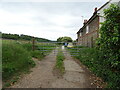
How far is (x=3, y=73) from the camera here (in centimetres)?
373

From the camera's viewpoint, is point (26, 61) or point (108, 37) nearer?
point (108, 37)

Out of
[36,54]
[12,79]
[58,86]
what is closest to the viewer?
[58,86]

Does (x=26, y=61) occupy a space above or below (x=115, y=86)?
above

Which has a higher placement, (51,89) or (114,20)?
(114,20)

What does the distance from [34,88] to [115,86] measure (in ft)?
9.00

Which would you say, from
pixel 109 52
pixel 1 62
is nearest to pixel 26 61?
pixel 1 62

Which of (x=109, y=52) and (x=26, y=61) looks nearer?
(x=109, y=52)

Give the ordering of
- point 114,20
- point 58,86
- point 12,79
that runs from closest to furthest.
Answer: point 114,20, point 58,86, point 12,79

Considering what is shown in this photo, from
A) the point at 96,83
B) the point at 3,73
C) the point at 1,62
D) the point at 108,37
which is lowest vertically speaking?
the point at 96,83

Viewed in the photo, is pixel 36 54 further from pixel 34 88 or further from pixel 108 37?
pixel 108 37

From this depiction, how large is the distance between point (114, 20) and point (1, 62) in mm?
5115

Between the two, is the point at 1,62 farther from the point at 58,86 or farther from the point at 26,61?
the point at 58,86

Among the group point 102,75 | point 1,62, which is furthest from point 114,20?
point 1,62

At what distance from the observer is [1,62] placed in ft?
14.3
